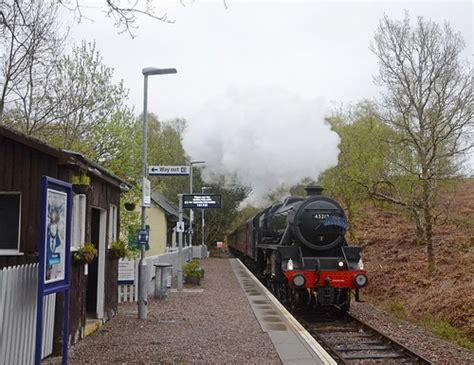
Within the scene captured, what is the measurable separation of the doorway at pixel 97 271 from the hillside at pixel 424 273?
785 centimetres

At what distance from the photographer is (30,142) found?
296 inches

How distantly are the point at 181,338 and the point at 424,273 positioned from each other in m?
12.7

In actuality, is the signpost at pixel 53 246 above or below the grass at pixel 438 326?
above

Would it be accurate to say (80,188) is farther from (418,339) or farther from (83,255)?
(418,339)

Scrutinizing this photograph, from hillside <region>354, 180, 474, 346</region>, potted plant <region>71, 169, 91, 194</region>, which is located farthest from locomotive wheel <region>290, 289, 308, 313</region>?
potted plant <region>71, 169, 91, 194</region>

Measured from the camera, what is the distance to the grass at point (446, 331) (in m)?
11.7

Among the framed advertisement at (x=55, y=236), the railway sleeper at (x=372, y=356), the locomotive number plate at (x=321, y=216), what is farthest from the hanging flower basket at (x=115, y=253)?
the locomotive number plate at (x=321, y=216)

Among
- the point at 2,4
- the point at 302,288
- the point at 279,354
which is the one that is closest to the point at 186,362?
the point at 279,354

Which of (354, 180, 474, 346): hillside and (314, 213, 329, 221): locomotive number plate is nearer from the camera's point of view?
(314, 213, 329, 221): locomotive number plate

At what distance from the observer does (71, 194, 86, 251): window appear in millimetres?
8477

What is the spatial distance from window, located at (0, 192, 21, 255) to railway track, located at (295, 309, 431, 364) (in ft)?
17.7

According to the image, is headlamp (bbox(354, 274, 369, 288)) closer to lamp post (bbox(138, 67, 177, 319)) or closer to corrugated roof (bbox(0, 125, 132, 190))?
lamp post (bbox(138, 67, 177, 319))

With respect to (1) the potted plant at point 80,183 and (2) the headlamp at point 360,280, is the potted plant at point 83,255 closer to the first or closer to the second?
(1) the potted plant at point 80,183

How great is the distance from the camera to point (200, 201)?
18.7 metres
